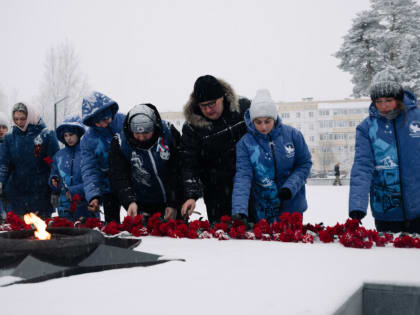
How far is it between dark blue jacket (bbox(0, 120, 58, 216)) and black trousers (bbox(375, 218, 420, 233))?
358 cm

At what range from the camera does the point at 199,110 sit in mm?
3719

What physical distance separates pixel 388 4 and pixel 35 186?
23230mm

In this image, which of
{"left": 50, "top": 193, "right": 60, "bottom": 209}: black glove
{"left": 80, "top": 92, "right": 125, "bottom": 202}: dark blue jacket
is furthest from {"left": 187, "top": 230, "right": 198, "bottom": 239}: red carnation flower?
{"left": 50, "top": 193, "right": 60, "bottom": 209}: black glove

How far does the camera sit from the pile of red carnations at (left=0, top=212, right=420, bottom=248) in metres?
2.49

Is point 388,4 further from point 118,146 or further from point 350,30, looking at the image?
point 118,146

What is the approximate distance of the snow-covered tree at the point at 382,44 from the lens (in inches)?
899

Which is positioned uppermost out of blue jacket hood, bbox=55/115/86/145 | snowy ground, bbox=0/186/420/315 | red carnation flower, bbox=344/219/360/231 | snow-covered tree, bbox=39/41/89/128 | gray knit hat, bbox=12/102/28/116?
snow-covered tree, bbox=39/41/89/128

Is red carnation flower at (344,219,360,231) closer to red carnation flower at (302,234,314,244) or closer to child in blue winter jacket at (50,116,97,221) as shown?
red carnation flower at (302,234,314,244)

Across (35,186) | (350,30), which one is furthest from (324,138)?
(35,186)

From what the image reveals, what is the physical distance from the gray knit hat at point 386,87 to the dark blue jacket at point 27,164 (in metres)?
3.57

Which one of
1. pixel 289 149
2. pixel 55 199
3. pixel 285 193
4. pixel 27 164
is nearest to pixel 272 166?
pixel 289 149

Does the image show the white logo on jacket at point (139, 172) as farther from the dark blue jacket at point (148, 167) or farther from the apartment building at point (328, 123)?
the apartment building at point (328, 123)

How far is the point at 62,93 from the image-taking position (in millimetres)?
29328

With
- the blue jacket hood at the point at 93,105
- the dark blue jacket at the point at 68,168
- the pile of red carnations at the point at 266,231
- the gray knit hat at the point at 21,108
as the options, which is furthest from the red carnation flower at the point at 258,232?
the gray knit hat at the point at 21,108
